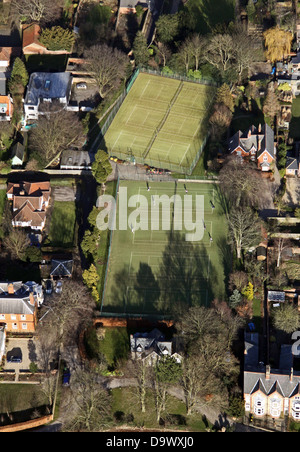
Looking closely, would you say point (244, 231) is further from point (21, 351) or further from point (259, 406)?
point (21, 351)

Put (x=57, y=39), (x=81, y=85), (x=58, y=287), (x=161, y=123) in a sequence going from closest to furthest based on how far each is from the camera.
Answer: (x=58, y=287) < (x=161, y=123) < (x=81, y=85) < (x=57, y=39)

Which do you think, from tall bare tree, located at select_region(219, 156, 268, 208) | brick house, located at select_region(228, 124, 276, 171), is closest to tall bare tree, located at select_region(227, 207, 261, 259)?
tall bare tree, located at select_region(219, 156, 268, 208)

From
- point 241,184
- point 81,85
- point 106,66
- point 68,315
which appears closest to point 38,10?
point 81,85

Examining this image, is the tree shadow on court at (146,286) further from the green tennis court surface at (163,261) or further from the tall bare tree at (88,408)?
the tall bare tree at (88,408)

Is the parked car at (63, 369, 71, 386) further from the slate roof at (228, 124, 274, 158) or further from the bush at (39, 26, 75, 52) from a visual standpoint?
the bush at (39, 26, 75, 52)

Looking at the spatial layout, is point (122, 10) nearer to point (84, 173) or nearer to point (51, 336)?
point (84, 173)

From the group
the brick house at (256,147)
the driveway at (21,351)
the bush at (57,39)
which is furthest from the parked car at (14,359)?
the bush at (57,39)
